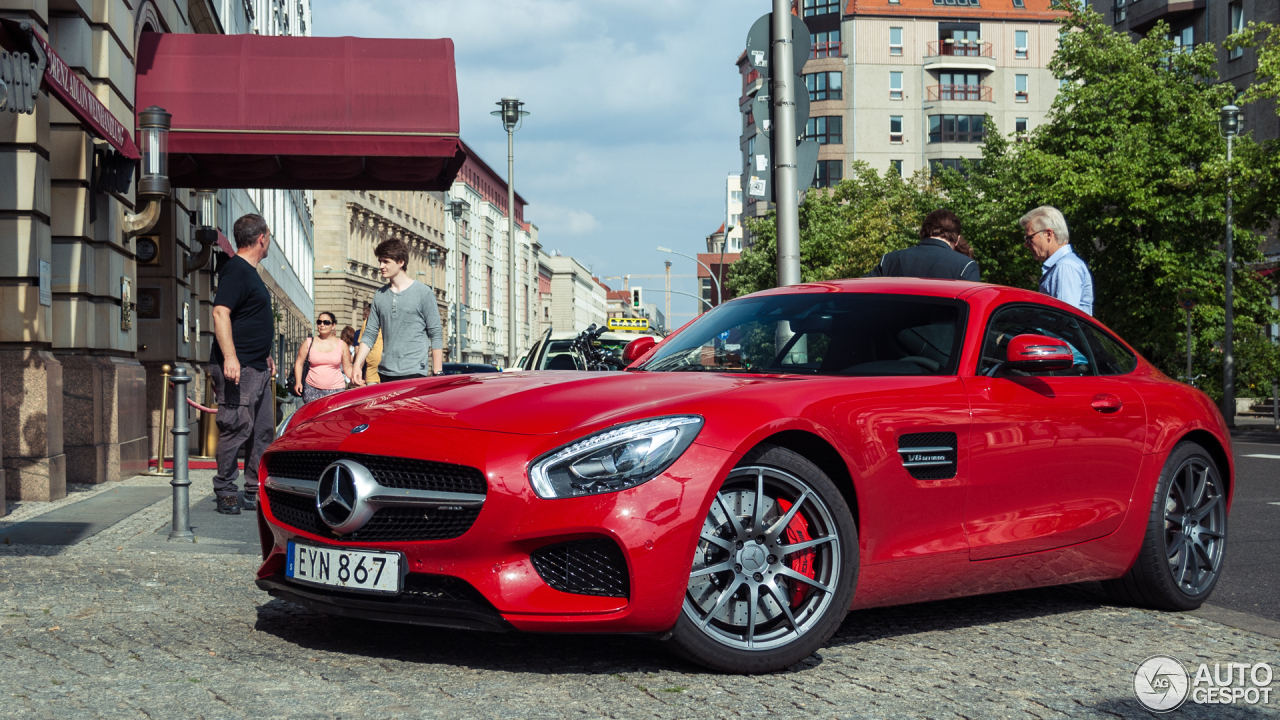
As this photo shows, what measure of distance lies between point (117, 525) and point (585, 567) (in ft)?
16.5

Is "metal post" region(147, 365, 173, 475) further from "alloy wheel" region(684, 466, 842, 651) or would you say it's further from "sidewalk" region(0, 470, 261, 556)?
"alloy wheel" region(684, 466, 842, 651)

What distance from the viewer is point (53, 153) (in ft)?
35.8

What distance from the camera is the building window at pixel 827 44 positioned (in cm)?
7806

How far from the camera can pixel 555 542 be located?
12.0 ft

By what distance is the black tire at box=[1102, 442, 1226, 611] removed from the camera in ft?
17.2

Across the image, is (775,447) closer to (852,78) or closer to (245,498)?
(245,498)

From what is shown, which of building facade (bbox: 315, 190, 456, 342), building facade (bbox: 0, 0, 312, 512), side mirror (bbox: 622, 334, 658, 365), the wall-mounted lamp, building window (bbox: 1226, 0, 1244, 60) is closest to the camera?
side mirror (bbox: 622, 334, 658, 365)

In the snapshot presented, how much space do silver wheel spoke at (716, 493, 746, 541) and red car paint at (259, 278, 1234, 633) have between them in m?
0.11

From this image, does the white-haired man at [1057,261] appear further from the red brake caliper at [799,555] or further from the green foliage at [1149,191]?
the green foliage at [1149,191]

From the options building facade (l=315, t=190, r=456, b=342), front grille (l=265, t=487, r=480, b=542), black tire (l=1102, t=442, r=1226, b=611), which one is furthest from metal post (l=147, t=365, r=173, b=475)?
building facade (l=315, t=190, r=456, b=342)

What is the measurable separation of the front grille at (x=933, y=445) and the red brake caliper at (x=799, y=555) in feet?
1.59

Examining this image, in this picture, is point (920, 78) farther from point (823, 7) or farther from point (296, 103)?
point (296, 103)

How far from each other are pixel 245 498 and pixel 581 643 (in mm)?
4983

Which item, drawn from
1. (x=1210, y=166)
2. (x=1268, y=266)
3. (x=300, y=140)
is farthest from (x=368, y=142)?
(x=1268, y=266)
